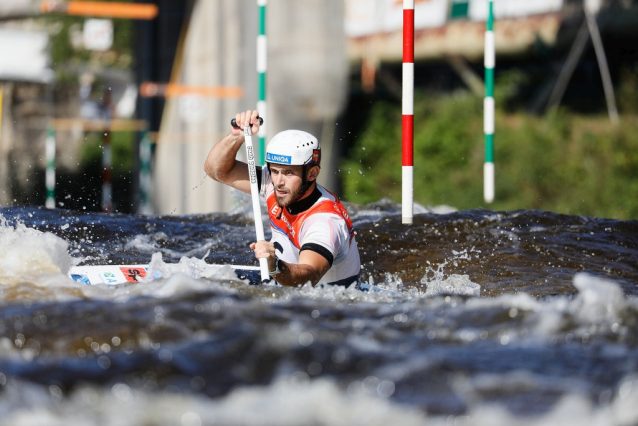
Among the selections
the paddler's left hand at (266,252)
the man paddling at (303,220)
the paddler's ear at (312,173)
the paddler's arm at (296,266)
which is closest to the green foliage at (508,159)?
the man paddling at (303,220)

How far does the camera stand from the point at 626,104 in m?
14.0

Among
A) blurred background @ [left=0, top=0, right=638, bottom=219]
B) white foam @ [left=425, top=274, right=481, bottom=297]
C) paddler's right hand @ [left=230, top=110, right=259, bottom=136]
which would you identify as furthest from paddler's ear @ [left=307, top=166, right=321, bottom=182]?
blurred background @ [left=0, top=0, right=638, bottom=219]

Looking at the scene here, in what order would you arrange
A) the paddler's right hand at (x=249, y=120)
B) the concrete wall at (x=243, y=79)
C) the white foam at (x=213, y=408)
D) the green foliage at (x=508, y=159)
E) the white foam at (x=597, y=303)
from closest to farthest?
the white foam at (x=213, y=408) → the white foam at (x=597, y=303) → the paddler's right hand at (x=249, y=120) → the concrete wall at (x=243, y=79) → the green foliage at (x=508, y=159)

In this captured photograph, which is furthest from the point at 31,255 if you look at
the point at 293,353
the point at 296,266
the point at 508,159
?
the point at 508,159

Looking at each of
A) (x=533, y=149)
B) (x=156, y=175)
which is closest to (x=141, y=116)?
(x=156, y=175)

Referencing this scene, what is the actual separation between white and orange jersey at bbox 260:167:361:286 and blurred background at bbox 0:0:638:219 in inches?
258

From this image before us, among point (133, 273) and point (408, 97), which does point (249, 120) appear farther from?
point (408, 97)

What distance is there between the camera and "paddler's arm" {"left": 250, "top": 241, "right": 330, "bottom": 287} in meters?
4.04

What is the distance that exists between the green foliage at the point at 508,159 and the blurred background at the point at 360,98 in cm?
3

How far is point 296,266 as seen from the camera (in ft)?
13.6

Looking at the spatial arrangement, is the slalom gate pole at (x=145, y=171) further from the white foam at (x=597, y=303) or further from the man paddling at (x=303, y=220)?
the white foam at (x=597, y=303)

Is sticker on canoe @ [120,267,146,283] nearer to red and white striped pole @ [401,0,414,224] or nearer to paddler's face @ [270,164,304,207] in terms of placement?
paddler's face @ [270,164,304,207]

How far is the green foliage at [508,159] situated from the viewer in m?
13.6

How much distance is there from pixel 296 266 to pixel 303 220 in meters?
0.55
